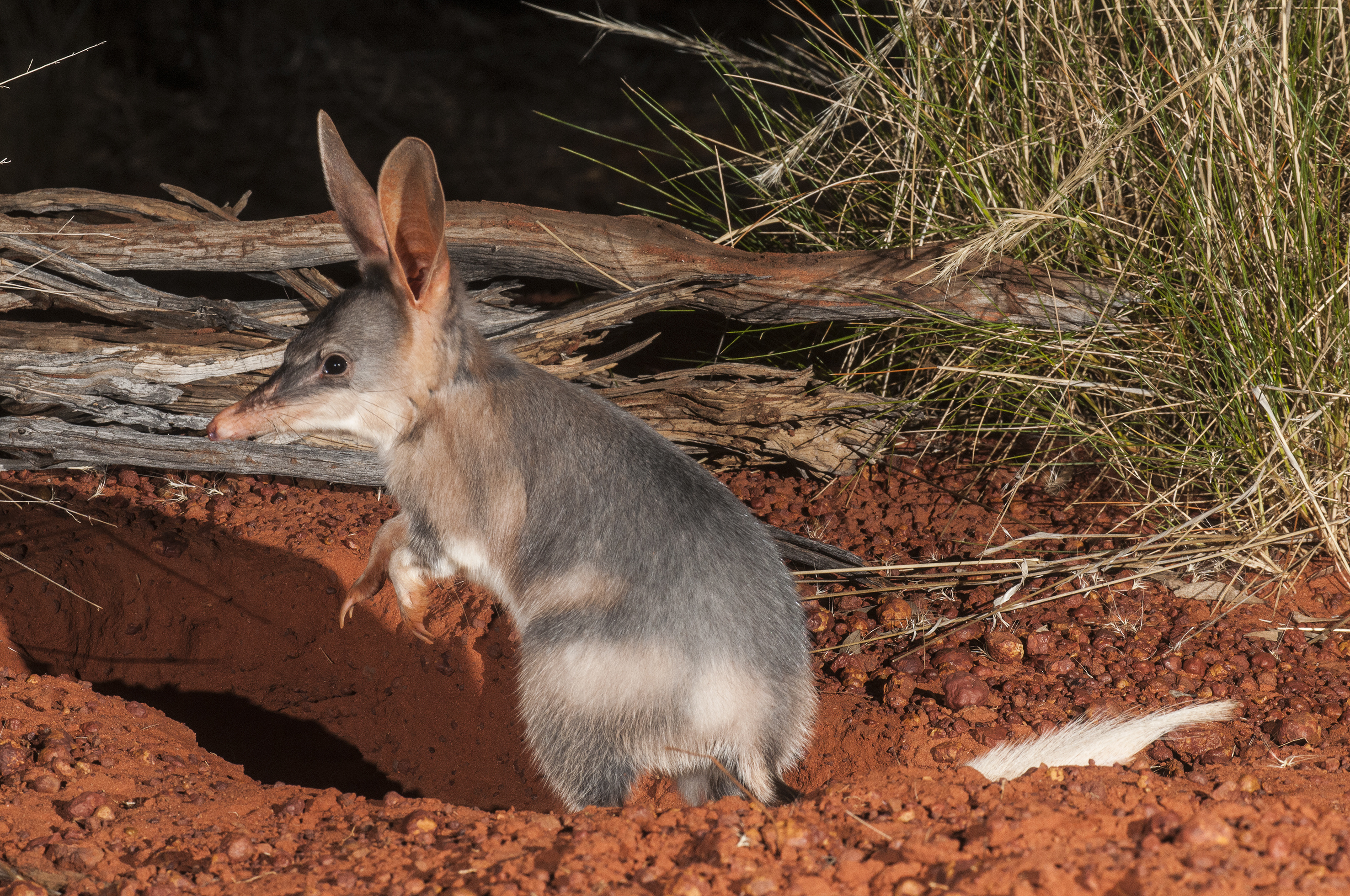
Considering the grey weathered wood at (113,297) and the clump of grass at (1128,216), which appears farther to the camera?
the grey weathered wood at (113,297)

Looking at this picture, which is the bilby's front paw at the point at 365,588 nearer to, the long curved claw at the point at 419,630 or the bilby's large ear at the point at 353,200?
the long curved claw at the point at 419,630

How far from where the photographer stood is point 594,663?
306 cm

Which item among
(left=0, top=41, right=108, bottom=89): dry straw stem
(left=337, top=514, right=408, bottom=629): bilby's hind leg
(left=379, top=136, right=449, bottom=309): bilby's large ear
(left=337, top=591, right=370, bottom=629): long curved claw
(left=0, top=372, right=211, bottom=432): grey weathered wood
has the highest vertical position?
(left=0, top=41, right=108, bottom=89): dry straw stem

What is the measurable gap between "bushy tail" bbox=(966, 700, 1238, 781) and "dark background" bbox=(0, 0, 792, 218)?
638 cm

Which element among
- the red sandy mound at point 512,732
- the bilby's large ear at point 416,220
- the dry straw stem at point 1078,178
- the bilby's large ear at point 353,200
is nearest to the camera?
the red sandy mound at point 512,732

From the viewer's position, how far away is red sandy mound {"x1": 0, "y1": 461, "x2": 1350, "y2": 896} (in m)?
2.41

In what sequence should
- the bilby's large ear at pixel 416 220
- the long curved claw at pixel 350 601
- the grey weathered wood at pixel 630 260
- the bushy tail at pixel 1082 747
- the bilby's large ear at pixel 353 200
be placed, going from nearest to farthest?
the bilby's large ear at pixel 416 220 → the bushy tail at pixel 1082 747 → the bilby's large ear at pixel 353 200 → the long curved claw at pixel 350 601 → the grey weathered wood at pixel 630 260

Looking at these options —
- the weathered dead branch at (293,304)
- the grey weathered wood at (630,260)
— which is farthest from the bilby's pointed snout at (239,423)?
the grey weathered wood at (630,260)

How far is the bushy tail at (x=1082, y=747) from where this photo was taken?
3053mm

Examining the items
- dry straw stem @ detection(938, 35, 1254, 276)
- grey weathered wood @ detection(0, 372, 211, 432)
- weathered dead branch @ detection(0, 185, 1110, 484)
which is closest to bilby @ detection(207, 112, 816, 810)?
weathered dead branch @ detection(0, 185, 1110, 484)

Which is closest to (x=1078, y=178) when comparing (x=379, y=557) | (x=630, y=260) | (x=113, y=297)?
(x=630, y=260)

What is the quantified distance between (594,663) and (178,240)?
101 inches

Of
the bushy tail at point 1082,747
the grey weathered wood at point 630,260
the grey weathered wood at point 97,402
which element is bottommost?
the bushy tail at point 1082,747

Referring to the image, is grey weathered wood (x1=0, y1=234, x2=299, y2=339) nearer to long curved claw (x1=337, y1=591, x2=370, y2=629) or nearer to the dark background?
long curved claw (x1=337, y1=591, x2=370, y2=629)
